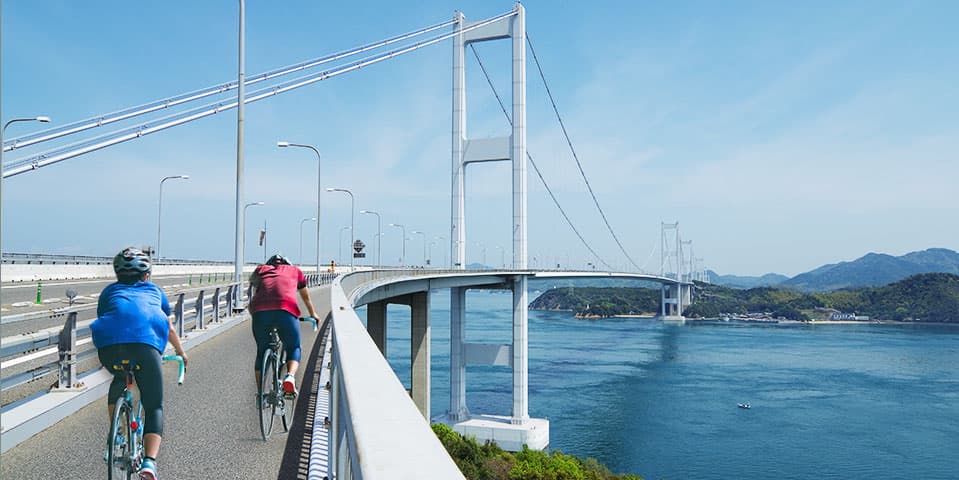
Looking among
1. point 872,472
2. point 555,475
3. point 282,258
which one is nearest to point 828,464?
point 872,472

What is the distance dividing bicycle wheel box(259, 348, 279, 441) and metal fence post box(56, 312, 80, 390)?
2.71 m

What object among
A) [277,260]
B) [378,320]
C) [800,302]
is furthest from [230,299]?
[800,302]

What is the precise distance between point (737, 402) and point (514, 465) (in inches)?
1076

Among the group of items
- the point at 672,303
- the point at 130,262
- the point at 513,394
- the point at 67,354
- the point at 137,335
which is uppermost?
the point at 130,262

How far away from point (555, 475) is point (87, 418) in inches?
995

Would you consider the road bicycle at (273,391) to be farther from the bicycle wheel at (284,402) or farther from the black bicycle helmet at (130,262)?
the black bicycle helmet at (130,262)

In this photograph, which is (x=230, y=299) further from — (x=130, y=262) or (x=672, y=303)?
(x=672, y=303)

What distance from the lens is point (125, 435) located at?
13.3 ft

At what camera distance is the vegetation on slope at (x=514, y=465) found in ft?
99.6

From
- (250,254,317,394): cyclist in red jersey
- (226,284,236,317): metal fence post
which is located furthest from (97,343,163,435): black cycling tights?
(226,284,236,317): metal fence post

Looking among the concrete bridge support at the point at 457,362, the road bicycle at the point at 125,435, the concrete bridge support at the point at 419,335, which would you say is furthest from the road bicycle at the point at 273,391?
the concrete bridge support at the point at 457,362

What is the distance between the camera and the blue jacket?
3971 millimetres

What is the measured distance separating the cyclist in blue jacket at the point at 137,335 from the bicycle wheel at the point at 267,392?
5.26ft

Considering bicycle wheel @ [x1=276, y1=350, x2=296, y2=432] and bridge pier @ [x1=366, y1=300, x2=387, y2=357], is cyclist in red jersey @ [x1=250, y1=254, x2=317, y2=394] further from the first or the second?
bridge pier @ [x1=366, y1=300, x2=387, y2=357]
